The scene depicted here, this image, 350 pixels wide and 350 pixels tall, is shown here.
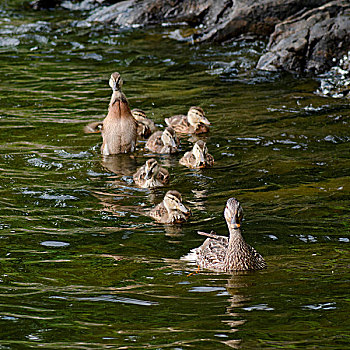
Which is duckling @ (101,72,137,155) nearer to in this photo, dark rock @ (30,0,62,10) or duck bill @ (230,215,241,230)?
duck bill @ (230,215,241,230)

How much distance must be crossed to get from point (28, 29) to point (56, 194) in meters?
12.4

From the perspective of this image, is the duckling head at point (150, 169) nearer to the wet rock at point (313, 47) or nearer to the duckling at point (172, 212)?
the duckling at point (172, 212)

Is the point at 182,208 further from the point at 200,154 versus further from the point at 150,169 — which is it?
the point at 200,154

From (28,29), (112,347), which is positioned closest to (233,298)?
(112,347)

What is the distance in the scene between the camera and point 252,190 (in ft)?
29.9

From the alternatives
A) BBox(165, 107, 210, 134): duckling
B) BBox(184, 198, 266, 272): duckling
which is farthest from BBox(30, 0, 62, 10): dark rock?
BBox(184, 198, 266, 272): duckling

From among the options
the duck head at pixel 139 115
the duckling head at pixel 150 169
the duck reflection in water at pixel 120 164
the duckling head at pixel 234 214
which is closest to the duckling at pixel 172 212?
the duckling head at pixel 150 169

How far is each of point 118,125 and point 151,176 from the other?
189cm

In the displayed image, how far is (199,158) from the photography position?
1007 cm

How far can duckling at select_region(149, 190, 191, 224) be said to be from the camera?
8.10 metres

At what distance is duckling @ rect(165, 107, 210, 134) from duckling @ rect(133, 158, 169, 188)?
85.9 inches

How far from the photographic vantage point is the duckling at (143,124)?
12133 millimetres

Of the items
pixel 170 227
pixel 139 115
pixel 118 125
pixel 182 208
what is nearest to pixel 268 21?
pixel 139 115

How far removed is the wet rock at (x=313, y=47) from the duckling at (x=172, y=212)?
26.3 ft
